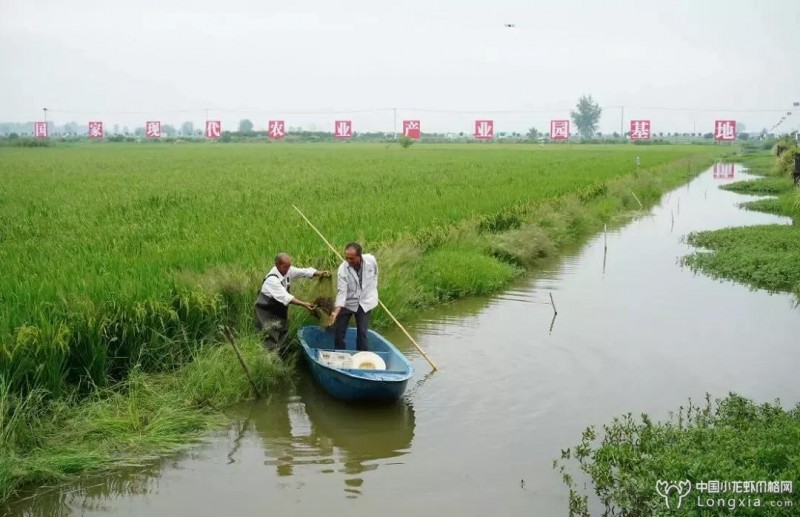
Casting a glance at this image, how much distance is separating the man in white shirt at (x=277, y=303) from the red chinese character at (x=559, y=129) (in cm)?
7823

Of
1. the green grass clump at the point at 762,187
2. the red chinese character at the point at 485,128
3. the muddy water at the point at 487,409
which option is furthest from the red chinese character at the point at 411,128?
the muddy water at the point at 487,409

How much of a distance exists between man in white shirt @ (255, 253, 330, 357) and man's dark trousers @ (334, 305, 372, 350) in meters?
0.33

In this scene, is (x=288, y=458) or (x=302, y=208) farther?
(x=302, y=208)

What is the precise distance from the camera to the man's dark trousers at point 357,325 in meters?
7.69

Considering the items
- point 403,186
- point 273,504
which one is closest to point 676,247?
point 403,186

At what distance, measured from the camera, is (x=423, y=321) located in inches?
399

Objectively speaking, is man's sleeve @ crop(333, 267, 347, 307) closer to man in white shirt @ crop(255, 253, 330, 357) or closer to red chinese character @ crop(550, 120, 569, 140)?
man in white shirt @ crop(255, 253, 330, 357)

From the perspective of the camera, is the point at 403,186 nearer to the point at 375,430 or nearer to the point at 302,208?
the point at 302,208

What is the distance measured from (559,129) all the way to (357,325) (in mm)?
80891

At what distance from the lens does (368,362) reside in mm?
7250

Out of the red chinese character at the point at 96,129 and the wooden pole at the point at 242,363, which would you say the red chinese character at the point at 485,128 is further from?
the wooden pole at the point at 242,363

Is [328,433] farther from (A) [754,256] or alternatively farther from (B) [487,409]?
(A) [754,256]

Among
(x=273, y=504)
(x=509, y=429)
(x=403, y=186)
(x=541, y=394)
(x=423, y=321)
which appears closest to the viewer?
(x=273, y=504)

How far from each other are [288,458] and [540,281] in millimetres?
7662
